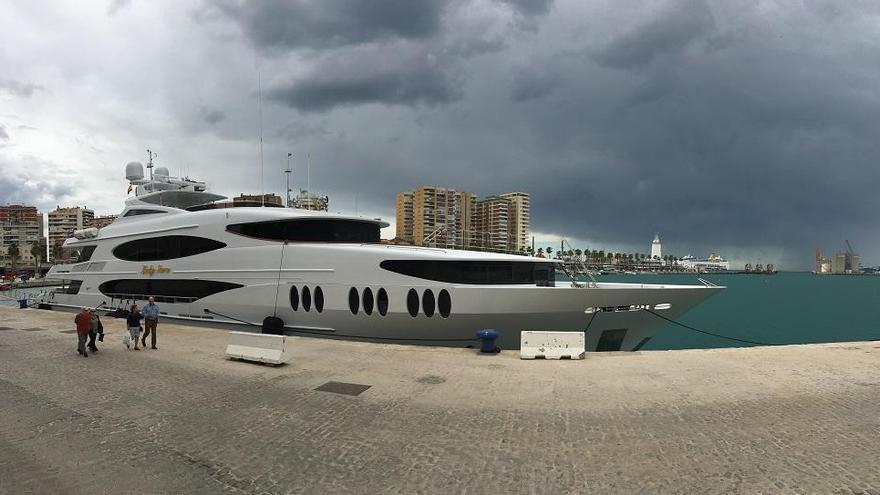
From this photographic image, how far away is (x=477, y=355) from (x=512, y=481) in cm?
623

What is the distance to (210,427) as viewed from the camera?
661 centimetres

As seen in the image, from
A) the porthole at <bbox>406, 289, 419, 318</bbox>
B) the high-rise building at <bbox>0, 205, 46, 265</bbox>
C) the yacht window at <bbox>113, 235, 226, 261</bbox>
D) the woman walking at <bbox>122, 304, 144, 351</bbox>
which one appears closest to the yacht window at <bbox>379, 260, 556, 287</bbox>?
the porthole at <bbox>406, 289, 419, 318</bbox>

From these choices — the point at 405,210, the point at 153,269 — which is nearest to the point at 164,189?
the point at 153,269

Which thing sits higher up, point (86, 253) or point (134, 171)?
point (134, 171)

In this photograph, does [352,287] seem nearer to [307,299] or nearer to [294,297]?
[307,299]

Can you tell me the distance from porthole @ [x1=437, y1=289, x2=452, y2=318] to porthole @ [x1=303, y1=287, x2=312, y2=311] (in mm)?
4819

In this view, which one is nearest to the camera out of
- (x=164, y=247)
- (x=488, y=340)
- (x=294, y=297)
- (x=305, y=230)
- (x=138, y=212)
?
(x=488, y=340)

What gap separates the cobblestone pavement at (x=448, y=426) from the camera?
503 cm

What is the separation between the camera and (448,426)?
6473 millimetres

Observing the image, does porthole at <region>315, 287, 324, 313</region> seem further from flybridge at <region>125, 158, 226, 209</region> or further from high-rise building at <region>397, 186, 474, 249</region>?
high-rise building at <region>397, 186, 474, 249</region>

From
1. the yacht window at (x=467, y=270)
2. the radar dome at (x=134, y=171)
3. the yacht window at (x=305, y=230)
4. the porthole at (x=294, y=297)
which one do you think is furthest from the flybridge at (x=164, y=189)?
the yacht window at (x=467, y=270)

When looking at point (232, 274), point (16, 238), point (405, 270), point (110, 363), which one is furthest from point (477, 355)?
point (16, 238)

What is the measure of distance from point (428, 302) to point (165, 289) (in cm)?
1371

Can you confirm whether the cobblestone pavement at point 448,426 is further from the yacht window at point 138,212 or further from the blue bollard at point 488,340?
the yacht window at point 138,212
